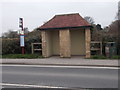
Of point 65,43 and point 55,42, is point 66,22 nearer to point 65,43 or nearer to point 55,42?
point 65,43

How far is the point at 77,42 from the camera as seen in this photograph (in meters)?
17.4

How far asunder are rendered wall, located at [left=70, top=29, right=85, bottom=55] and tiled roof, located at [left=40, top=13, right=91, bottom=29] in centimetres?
135

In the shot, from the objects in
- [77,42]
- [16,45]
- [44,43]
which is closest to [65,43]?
[44,43]

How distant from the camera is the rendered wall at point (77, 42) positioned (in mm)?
17203

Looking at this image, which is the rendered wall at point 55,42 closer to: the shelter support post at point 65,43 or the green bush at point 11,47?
the shelter support post at point 65,43

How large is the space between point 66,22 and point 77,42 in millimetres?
2497

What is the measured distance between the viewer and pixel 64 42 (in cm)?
1548

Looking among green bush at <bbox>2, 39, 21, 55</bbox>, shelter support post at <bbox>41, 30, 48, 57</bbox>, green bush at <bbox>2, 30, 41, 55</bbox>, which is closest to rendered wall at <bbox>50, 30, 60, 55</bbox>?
green bush at <bbox>2, 30, 41, 55</bbox>

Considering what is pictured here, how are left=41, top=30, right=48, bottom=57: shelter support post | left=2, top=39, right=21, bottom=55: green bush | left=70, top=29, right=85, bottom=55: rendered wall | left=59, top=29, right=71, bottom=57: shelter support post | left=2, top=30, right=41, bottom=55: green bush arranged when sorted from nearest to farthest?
left=59, top=29, right=71, bottom=57: shelter support post
left=41, top=30, right=48, bottom=57: shelter support post
left=70, top=29, right=85, bottom=55: rendered wall
left=2, top=30, right=41, bottom=55: green bush
left=2, top=39, right=21, bottom=55: green bush

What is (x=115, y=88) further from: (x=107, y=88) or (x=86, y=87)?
(x=86, y=87)

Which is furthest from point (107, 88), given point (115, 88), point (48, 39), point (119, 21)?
point (119, 21)

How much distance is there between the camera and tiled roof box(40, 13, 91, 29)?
1546 cm

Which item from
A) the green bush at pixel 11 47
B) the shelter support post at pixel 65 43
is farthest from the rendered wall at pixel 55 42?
the green bush at pixel 11 47

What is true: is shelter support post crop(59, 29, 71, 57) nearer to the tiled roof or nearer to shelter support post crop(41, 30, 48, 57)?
the tiled roof
